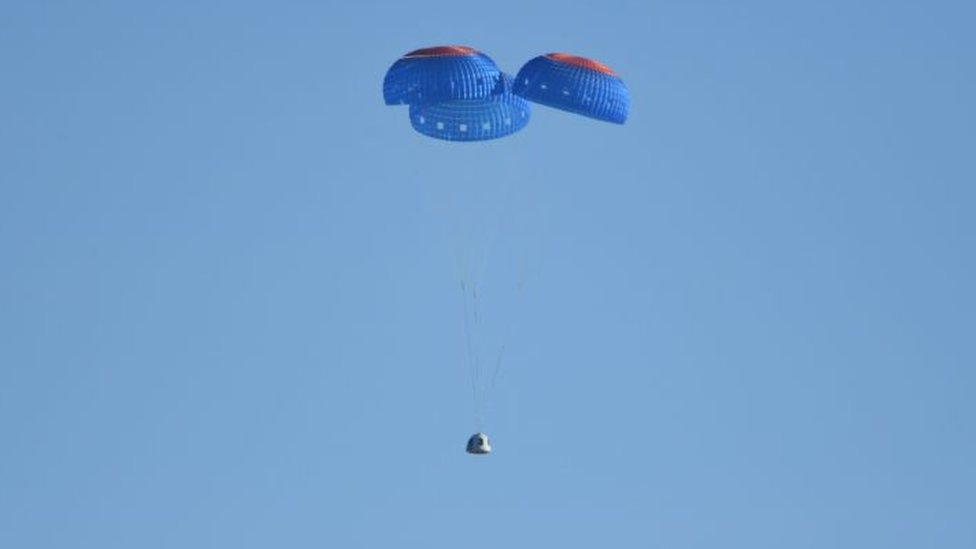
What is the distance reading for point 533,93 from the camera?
86.6 metres

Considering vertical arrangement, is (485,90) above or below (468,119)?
Answer: above

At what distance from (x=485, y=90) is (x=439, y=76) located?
0.86m

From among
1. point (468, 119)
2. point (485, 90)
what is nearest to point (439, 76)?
point (485, 90)

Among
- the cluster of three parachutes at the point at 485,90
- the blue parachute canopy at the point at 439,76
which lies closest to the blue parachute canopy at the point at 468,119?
the cluster of three parachutes at the point at 485,90

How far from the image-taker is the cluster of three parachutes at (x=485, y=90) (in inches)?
3410

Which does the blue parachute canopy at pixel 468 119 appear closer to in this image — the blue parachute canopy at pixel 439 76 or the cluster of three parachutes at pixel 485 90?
the cluster of three parachutes at pixel 485 90

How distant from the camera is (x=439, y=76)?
8662cm

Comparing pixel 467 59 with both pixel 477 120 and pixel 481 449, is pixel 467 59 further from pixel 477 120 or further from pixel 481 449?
pixel 481 449

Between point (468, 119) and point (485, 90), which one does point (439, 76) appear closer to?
point (485, 90)

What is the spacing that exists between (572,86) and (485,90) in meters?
1.50

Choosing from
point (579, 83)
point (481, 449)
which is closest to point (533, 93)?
point (579, 83)

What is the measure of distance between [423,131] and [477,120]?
960 mm

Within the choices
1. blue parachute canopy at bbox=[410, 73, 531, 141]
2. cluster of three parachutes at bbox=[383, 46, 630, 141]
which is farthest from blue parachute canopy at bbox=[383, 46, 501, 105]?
blue parachute canopy at bbox=[410, 73, 531, 141]

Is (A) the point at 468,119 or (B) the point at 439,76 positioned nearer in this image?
(B) the point at 439,76
